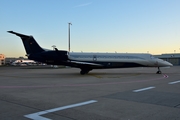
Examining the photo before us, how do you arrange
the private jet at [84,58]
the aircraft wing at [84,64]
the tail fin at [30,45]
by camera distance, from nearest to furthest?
the private jet at [84,58] < the aircraft wing at [84,64] < the tail fin at [30,45]

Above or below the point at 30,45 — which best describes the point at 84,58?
below

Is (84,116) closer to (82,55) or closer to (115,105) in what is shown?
(115,105)

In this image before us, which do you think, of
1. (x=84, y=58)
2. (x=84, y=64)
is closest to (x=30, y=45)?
(x=84, y=58)

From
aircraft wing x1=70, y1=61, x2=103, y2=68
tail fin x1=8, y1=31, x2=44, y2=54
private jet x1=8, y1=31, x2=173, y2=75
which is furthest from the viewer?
tail fin x1=8, y1=31, x2=44, y2=54

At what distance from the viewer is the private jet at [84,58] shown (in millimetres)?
22453

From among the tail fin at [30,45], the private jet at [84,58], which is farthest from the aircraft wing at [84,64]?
the tail fin at [30,45]

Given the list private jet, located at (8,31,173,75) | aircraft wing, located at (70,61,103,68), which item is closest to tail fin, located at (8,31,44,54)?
private jet, located at (8,31,173,75)

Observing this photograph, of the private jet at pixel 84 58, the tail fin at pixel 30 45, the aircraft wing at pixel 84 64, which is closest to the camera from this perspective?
the private jet at pixel 84 58

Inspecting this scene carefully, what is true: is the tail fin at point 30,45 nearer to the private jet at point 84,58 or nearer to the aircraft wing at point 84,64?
the private jet at point 84,58

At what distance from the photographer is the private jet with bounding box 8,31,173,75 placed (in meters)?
22.5

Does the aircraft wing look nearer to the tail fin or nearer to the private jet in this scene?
the private jet

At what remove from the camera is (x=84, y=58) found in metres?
24.4

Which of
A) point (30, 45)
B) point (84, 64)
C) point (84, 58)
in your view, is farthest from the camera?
point (84, 58)

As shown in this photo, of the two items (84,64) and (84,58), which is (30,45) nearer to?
(84,58)
